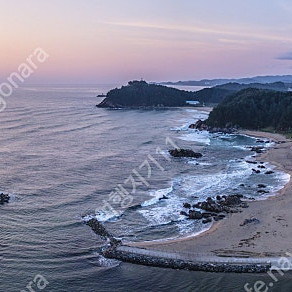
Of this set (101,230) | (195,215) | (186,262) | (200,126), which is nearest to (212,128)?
(200,126)

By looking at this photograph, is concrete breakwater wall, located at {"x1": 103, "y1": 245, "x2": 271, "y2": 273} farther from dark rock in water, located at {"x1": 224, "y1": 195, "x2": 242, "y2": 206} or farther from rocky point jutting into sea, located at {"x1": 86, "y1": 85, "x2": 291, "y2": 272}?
dark rock in water, located at {"x1": 224, "y1": 195, "x2": 242, "y2": 206}

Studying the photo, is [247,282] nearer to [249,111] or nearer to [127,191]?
[127,191]

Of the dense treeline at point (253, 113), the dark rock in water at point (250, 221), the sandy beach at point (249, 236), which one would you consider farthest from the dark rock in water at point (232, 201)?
the dense treeline at point (253, 113)

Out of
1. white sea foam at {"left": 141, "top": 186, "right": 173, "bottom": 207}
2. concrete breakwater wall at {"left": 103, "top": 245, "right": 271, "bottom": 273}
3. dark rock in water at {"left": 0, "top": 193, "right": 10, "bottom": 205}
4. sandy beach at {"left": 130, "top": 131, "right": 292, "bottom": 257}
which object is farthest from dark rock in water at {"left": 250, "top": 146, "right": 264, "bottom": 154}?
concrete breakwater wall at {"left": 103, "top": 245, "right": 271, "bottom": 273}

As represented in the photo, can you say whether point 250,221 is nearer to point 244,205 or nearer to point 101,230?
point 244,205

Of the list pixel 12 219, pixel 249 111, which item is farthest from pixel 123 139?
pixel 12 219

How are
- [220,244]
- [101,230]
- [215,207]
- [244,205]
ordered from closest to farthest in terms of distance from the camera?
[220,244], [101,230], [215,207], [244,205]
